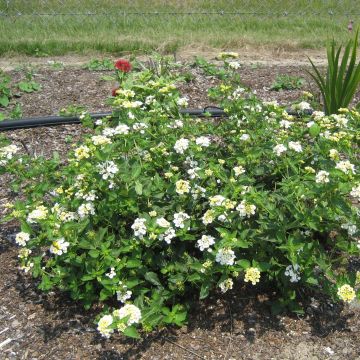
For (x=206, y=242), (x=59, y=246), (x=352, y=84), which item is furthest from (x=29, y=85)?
(x=206, y=242)

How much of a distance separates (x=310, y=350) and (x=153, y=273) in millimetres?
715

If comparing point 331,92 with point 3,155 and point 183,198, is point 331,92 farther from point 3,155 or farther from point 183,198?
point 3,155

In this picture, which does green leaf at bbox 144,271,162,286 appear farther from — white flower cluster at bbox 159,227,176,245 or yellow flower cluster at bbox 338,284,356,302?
yellow flower cluster at bbox 338,284,356,302

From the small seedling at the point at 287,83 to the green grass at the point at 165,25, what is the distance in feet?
5.13

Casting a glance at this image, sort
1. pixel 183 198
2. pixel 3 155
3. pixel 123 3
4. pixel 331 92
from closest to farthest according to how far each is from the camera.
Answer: pixel 183 198, pixel 3 155, pixel 331 92, pixel 123 3

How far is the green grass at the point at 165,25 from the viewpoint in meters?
6.18

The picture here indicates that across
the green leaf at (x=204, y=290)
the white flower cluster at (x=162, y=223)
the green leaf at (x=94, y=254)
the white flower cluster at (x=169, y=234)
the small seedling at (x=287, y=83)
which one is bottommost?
the green leaf at (x=204, y=290)

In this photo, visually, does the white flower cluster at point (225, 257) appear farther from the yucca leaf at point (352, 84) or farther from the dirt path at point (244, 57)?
the dirt path at point (244, 57)

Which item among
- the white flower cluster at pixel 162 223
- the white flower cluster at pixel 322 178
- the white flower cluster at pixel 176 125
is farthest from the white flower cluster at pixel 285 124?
the white flower cluster at pixel 162 223

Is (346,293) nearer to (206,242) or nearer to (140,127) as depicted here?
(206,242)

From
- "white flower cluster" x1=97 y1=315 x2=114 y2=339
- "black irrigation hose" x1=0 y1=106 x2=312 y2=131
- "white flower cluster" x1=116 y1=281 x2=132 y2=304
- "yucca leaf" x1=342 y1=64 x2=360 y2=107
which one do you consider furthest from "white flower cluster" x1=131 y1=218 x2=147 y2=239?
"yucca leaf" x1=342 y1=64 x2=360 y2=107

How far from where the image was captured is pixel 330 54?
3.71 metres

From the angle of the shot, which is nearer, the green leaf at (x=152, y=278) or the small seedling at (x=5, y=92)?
the green leaf at (x=152, y=278)

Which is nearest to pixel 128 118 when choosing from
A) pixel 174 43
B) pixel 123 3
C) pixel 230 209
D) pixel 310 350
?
pixel 230 209
